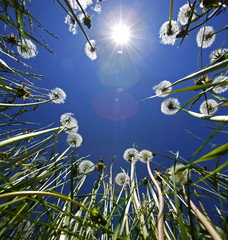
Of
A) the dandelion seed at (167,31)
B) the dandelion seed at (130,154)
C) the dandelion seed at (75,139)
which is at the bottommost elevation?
the dandelion seed at (75,139)

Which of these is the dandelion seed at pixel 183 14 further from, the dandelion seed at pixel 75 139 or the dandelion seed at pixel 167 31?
the dandelion seed at pixel 75 139

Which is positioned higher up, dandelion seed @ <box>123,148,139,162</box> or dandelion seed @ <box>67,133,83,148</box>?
dandelion seed @ <box>123,148,139,162</box>

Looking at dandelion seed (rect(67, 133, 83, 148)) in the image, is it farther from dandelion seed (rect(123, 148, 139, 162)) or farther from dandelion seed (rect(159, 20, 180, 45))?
dandelion seed (rect(159, 20, 180, 45))

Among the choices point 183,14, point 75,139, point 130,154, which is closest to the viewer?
point 183,14

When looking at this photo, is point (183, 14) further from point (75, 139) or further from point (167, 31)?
point (75, 139)

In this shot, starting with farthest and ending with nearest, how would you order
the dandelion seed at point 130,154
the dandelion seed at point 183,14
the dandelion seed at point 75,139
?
the dandelion seed at point 130,154, the dandelion seed at point 75,139, the dandelion seed at point 183,14

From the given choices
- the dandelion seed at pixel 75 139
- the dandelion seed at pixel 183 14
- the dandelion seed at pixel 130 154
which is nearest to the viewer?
the dandelion seed at pixel 183 14

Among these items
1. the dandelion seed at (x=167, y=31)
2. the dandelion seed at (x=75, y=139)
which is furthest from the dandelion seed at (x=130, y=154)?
the dandelion seed at (x=167, y=31)

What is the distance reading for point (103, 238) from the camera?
2.34 ft

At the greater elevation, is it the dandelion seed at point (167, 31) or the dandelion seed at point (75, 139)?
the dandelion seed at point (167, 31)

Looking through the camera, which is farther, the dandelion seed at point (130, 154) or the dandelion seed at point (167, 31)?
the dandelion seed at point (130, 154)

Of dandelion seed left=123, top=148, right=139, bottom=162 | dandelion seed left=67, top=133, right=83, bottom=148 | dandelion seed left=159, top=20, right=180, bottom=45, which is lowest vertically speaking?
dandelion seed left=67, top=133, right=83, bottom=148

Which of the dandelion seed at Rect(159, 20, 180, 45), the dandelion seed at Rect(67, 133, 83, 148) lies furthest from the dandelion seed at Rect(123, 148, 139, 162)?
the dandelion seed at Rect(159, 20, 180, 45)

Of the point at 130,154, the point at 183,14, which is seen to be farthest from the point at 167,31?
the point at 130,154
